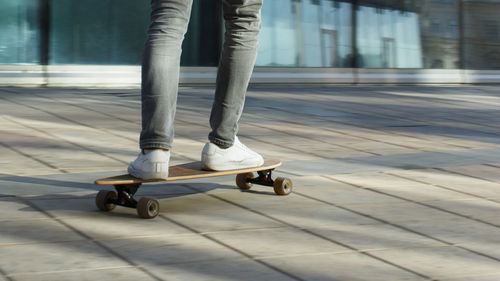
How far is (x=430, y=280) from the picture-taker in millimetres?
2693

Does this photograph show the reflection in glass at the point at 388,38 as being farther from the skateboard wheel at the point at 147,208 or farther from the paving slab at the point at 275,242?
the paving slab at the point at 275,242

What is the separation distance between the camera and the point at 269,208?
3771 millimetres

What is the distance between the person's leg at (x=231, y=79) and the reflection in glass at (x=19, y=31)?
7154mm

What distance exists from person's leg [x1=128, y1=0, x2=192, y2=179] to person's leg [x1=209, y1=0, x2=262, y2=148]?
33 centimetres

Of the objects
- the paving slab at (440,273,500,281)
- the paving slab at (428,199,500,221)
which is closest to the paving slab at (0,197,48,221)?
the paving slab at (440,273,500,281)

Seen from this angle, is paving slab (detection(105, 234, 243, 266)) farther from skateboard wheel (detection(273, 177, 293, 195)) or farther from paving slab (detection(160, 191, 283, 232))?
skateboard wheel (detection(273, 177, 293, 195))

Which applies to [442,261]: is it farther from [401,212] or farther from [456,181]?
[456,181]

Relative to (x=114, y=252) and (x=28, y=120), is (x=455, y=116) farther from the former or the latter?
(x=114, y=252)

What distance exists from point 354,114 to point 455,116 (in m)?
1.03

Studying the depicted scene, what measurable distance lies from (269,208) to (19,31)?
7.57 metres

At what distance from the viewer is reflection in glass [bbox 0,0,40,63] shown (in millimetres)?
10453

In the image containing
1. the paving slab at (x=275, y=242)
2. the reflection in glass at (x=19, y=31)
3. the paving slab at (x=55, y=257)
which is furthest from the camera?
the reflection in glass at (x=19, y=31)

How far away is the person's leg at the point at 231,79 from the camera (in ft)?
12.5

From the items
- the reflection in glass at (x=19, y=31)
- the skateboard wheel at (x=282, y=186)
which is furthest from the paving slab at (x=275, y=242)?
the reflection in glass at (x=19, y=31)
